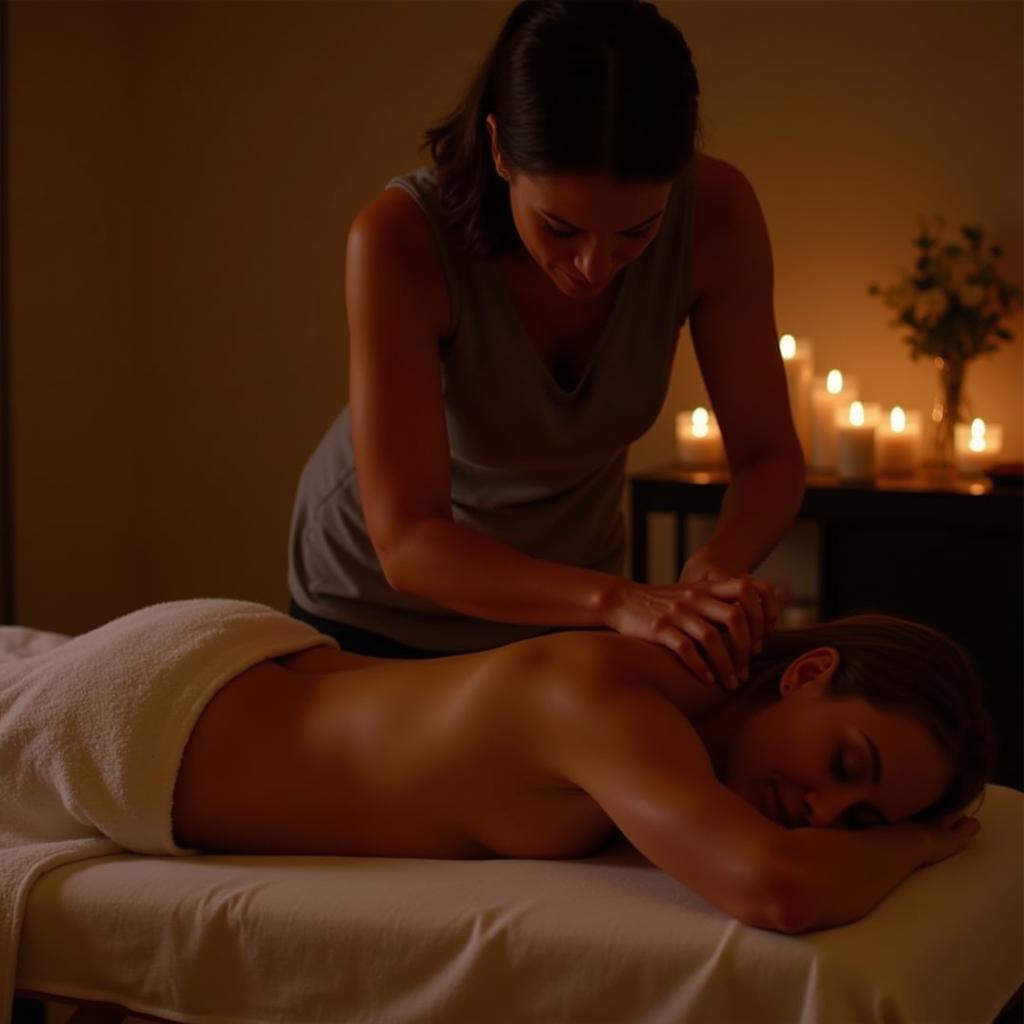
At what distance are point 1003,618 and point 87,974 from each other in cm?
215

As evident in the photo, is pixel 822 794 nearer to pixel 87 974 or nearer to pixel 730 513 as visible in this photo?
pixel 730 513

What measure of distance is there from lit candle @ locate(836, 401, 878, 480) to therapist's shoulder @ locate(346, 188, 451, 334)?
162 centimetres

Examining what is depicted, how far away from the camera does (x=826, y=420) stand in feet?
10.7

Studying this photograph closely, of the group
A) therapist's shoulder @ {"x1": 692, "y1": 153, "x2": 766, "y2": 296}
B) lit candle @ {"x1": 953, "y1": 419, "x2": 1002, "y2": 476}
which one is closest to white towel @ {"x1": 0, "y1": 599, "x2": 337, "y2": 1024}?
therapist's shoulder @ {"x1": 692, "y1": 153, "x2": 766, "y2": 296}

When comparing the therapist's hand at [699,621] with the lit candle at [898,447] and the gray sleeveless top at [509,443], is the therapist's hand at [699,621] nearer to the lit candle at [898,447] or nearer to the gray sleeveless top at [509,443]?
the gray sleeveless top at [509,443]

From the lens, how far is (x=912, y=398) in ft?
11.1

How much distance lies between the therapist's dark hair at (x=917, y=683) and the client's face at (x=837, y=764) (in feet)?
0.04

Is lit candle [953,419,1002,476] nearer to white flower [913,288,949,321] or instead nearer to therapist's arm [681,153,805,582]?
white flower [913,288,949,321]

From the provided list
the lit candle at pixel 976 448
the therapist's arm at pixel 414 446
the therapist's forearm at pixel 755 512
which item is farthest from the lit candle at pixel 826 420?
the therapist's arm at pixel 414 446

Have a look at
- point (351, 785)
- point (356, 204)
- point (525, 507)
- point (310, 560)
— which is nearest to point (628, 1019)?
point (351, 785)

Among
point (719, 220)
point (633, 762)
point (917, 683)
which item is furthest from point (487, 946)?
point (719, 220)

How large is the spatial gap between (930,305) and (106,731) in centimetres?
218

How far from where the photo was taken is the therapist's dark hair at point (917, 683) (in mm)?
1405

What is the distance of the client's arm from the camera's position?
4.14 ft
